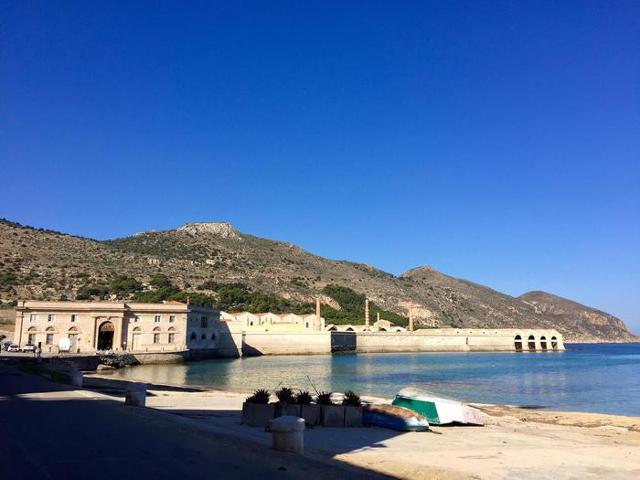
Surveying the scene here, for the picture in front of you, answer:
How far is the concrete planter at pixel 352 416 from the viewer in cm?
1798

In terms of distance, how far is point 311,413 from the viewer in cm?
1739

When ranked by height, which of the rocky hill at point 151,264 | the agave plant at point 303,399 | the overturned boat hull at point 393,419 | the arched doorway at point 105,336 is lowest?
the overturned boat hull at point 393,419

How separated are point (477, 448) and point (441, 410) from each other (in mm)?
6858

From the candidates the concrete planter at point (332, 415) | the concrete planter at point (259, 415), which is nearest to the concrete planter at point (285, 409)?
the concrete planter at point (259, 415)

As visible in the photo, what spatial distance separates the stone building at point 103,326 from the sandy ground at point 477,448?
52825 mm

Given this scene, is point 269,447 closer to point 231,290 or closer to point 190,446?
point 190,446

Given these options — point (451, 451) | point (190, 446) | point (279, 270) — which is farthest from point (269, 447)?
point (279, 270)

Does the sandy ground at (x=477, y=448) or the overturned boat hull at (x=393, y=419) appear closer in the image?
the sandy ground at (x=477, y=448)

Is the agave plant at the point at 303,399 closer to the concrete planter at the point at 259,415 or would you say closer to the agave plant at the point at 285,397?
the agave plant at the point at 285,397

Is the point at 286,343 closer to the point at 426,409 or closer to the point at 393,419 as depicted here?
Result: the point at 426,409

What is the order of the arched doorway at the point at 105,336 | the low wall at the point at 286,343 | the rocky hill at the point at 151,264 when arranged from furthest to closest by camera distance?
the rocky hill at the point at 151,264 < the low wall at the point at 286,343 < the arched doorway at the point at 105,336

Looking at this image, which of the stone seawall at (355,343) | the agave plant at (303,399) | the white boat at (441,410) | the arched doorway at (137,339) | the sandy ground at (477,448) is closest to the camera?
the sandy ground at (477,448)

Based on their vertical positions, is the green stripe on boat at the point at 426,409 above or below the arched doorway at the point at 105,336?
below

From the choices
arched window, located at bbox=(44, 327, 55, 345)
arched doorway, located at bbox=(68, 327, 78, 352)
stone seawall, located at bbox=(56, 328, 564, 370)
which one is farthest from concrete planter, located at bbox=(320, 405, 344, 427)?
arched window, located at bbox=(44, 327, 55, 345)
